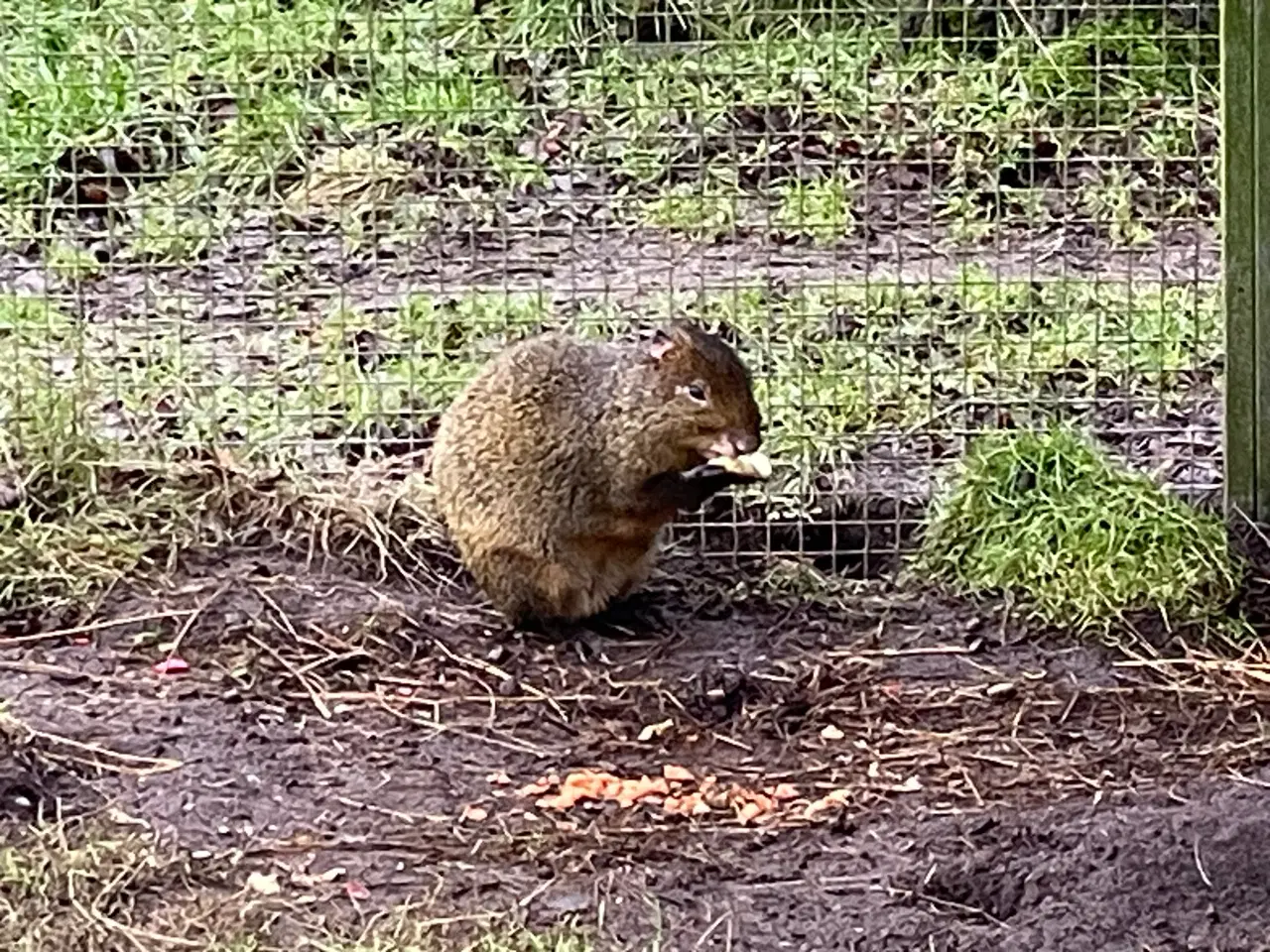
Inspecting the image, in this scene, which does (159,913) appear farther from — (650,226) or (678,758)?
(650,226)

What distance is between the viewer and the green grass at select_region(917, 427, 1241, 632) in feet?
21.4

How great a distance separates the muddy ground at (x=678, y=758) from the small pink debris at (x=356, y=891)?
1 centimetres

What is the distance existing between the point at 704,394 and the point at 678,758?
1060mm

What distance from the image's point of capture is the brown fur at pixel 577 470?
21.1ft

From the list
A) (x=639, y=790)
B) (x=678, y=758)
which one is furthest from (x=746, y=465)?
(x=639, y=790)

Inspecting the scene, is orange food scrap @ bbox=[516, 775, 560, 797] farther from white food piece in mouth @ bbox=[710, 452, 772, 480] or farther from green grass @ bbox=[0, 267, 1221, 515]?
green grass @ bbox=[0, 267, 1221, 515]

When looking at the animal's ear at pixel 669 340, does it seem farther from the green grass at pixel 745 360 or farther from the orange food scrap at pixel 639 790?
the orange food scrap at pixel 639 790

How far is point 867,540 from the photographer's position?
7.05 metres

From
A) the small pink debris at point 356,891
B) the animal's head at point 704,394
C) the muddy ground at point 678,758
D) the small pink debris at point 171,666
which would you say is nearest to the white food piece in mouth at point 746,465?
the animal's head at point 704,394

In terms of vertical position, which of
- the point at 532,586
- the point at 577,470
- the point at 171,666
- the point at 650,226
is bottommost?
the point at 171,666

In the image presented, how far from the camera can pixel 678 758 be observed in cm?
576

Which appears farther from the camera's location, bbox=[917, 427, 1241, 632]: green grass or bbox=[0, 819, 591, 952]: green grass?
bbox=[917, 427, 1241, 632]: green grass

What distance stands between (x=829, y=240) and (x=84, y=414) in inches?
108

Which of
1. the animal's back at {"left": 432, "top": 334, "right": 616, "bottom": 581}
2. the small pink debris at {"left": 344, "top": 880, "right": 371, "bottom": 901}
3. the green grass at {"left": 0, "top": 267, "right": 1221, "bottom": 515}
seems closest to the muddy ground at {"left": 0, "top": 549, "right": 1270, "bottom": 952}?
the small pink debris at {"left": 344, "top": 880, "right": 371, "bottom": 901}
